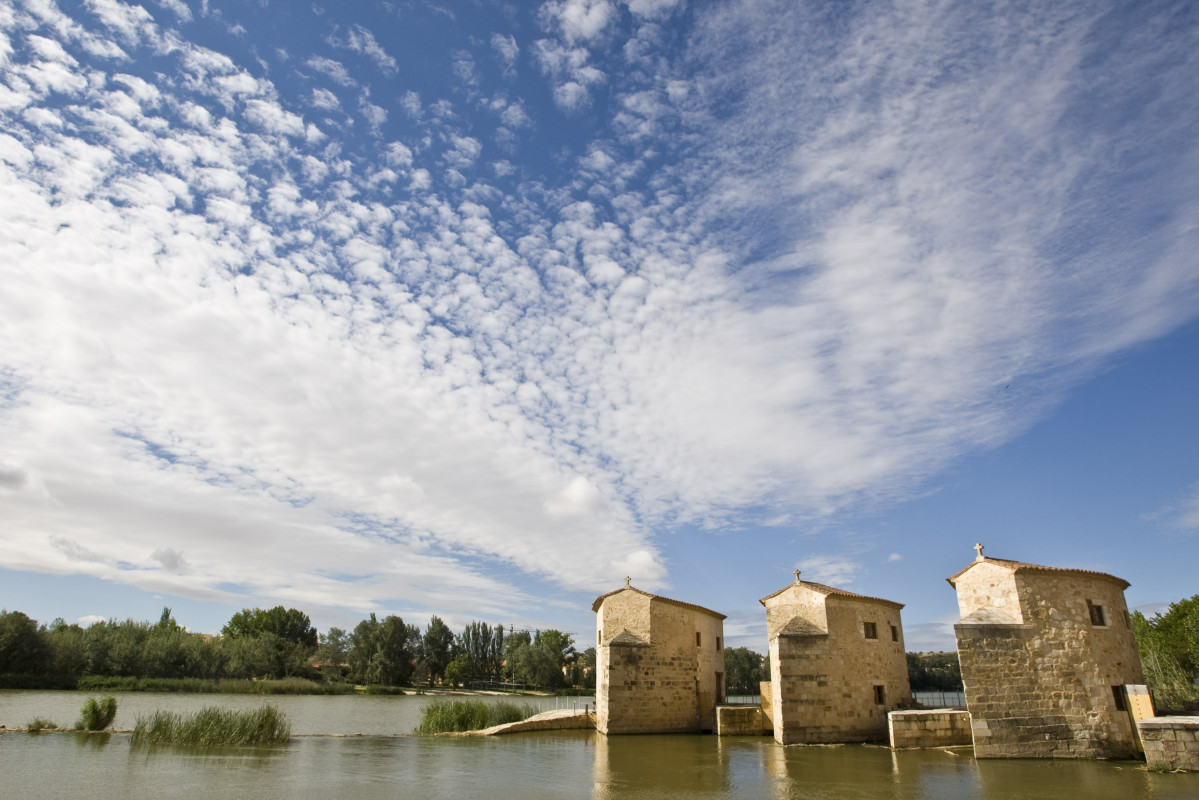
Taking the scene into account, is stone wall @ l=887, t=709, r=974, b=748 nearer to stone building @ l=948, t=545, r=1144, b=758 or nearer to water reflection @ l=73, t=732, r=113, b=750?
stone building @ l=948, t=545, r=1144, b=758

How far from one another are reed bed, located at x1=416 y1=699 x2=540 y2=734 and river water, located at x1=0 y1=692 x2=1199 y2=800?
103 inches

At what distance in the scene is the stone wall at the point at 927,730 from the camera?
1628cm

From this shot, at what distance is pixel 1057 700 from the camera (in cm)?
1423

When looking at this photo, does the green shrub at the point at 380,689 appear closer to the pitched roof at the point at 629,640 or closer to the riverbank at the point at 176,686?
the riverbank at the point at 176,686

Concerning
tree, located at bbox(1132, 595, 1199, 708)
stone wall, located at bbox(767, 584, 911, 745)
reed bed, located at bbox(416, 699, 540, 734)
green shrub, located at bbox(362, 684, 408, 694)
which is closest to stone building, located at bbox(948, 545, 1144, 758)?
stone wall, located at bbox(767, 584, 911, 745)

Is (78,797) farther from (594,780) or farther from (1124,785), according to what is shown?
(1124,785)

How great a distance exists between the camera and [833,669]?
18.4 meters

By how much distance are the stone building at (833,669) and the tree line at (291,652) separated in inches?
1669

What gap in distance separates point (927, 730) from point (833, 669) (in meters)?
2.72

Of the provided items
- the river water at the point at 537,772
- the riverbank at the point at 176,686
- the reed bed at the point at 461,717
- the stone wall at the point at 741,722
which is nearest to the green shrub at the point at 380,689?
the riverbank at the point at 176,686

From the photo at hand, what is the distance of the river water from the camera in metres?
10.8

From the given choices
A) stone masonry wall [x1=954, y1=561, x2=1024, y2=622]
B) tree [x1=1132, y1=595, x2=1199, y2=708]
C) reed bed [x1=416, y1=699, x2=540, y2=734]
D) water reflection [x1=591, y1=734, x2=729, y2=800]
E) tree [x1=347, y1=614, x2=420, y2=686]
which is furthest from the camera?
tree [x1=347, y1=614, x2=420, y2=686]

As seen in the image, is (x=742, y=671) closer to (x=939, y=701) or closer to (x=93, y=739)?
(x=939, y=701)

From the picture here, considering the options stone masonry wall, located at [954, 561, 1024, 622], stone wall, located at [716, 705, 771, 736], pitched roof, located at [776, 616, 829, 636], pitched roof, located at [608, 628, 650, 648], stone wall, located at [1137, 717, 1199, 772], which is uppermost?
stone masonry wall, located at [954, 561, 1024, 622]
